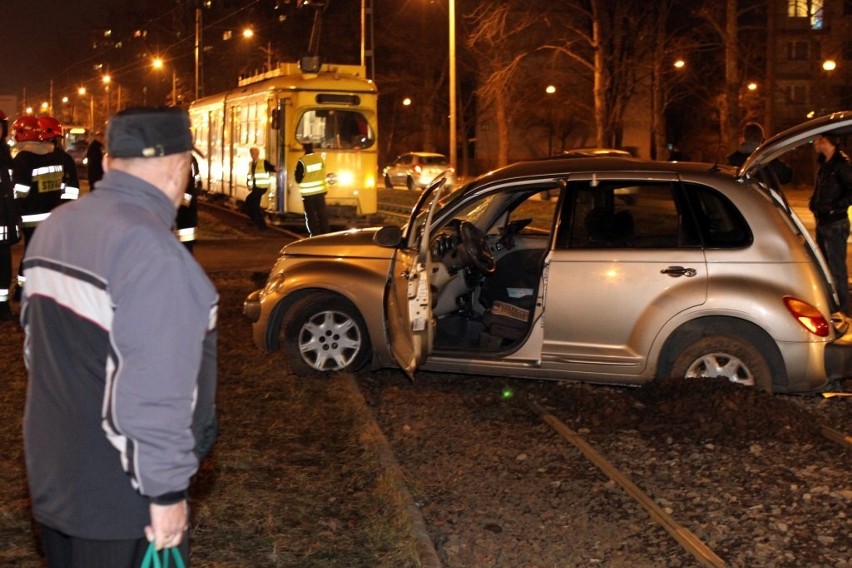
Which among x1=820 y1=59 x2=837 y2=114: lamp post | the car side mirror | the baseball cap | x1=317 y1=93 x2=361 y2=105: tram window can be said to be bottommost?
the car side mirror

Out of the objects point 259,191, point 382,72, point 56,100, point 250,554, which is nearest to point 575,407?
point 250,554

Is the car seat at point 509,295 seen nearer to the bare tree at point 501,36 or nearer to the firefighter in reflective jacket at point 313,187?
the firefighter in reflective jacket at point 313,187

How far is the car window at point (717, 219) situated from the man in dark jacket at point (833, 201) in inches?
154

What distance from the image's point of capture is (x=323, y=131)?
933 inches

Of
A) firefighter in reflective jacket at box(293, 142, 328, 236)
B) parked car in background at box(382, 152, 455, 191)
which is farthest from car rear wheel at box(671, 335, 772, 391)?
parked car in background at box(382, 152, 455, 191)

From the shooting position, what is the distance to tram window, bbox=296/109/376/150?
23.4 m

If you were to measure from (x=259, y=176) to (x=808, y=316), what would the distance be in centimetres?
1716

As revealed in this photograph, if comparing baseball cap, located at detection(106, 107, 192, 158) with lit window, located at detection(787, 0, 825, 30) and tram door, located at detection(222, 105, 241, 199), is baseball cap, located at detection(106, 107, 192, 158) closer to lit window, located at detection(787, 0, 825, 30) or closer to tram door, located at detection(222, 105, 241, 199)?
tram door, located at detection(222, 105, 241, 199)

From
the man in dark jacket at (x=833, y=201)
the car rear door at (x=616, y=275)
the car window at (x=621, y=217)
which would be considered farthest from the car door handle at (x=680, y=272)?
the man in dark jacket at (x=833, y=201)

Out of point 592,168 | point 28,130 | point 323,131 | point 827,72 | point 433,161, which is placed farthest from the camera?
point 433,161

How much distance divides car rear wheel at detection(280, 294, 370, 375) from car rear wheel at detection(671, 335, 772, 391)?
237cm

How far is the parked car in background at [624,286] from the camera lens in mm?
7426

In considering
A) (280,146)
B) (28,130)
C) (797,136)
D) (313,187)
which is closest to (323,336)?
(797,136)

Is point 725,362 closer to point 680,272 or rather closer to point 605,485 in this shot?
point 680,272
